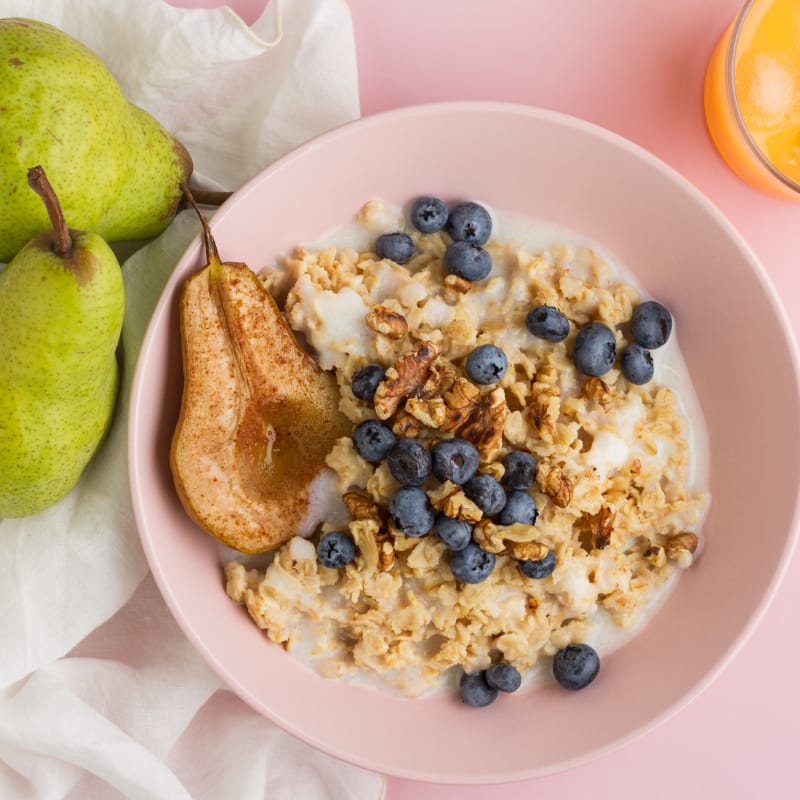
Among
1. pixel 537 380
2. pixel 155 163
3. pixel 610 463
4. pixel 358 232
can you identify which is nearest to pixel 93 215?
pixel 155 163

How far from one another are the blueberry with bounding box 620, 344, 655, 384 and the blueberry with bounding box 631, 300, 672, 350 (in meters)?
0.01

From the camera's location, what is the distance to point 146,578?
1306 mm

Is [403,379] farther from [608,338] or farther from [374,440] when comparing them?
[608,338]

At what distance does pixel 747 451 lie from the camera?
124 cm

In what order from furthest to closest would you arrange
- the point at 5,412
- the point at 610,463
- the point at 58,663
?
1. the point at 58,663
2. the point at 610,463
3. the point at 5,412

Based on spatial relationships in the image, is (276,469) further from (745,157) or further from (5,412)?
(745,157)

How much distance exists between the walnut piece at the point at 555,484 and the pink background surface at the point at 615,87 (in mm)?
511

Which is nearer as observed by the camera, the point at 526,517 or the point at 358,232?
the point at 526,517

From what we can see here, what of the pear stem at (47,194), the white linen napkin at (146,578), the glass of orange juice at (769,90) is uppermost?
the glass of orange juice at (769,90)

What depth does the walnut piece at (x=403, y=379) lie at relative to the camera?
1.10 m

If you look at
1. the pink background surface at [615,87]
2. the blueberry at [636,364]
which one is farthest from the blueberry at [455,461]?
the pink background surface at [615,87]

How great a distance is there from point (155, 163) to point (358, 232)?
0.26 m

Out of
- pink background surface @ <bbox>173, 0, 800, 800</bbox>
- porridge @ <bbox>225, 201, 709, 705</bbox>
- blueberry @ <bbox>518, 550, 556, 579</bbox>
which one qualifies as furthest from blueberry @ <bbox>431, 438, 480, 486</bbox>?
pink background surface @ <bbox>173, 0, 800, 800</bbox>

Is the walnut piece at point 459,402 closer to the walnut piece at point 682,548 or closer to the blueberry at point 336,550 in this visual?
the blueberry at point 336,550
